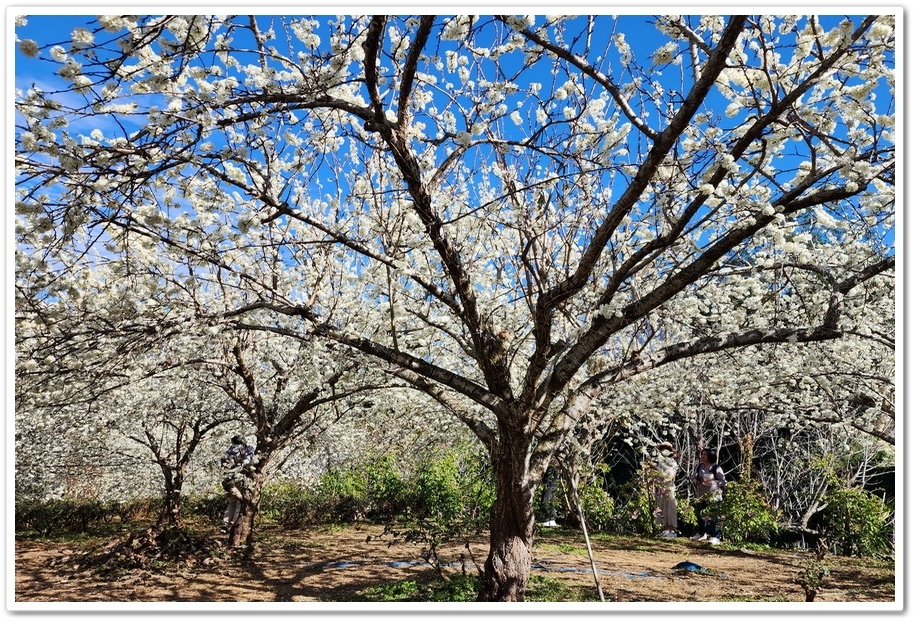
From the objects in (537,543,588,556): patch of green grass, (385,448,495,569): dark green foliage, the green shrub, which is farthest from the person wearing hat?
(385,448,495,569): dark green foliage

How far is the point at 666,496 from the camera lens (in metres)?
7.95

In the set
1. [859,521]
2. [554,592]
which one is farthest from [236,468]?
[859,521]

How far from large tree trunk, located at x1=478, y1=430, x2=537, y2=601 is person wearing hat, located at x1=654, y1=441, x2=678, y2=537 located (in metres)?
4.79

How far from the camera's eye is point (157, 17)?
204 cm

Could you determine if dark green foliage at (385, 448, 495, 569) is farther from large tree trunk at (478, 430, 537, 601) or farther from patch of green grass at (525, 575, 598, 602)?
large tree trunk at (478, 430, 537, 601)

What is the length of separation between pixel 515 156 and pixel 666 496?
20.8 ft

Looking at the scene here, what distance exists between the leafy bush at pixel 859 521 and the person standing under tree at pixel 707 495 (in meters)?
1.23

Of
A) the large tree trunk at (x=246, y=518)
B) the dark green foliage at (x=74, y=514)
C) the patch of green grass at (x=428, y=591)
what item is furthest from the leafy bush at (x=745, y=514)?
Result: the dark green foliage at (x=74, y=514)

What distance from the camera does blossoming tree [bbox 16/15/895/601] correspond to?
6.67ft

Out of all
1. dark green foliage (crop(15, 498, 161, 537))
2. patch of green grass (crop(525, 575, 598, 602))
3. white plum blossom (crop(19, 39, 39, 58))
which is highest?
white plum blossom (crop(19, 39, 39, 58))

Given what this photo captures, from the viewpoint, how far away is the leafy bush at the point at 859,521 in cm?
596

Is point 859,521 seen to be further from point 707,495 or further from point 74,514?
point 74,514
